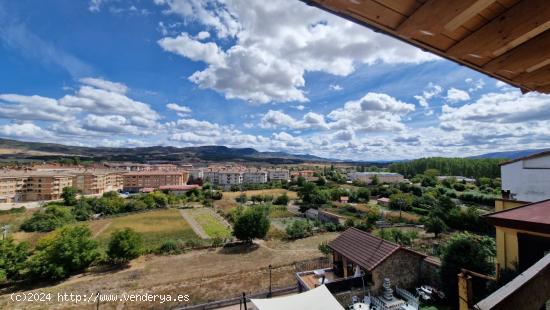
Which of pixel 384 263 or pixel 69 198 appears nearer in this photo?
pixel 384 263

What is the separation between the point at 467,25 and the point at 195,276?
1934 cm

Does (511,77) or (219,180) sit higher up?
(511,77)

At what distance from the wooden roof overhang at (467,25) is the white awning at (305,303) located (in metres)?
8.46

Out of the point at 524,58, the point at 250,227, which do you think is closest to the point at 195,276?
the point at 250,227

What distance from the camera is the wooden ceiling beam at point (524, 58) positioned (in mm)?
1471

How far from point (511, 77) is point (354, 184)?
74.0 metres

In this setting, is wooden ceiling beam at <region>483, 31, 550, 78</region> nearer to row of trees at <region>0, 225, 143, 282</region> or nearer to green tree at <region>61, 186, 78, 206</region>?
row of trees at <region>0, 225, 143, 282</region>

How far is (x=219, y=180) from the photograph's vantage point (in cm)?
8775

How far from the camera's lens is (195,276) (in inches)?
695

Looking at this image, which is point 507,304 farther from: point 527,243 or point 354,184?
point 354,184

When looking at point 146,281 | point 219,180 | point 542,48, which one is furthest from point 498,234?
point 219,180

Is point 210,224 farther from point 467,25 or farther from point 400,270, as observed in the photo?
point 467,25

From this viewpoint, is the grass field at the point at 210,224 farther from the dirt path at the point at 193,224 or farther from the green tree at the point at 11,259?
the green tree at the point at 11,259

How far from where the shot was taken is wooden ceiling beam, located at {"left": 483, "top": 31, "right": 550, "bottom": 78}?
1.47 m
